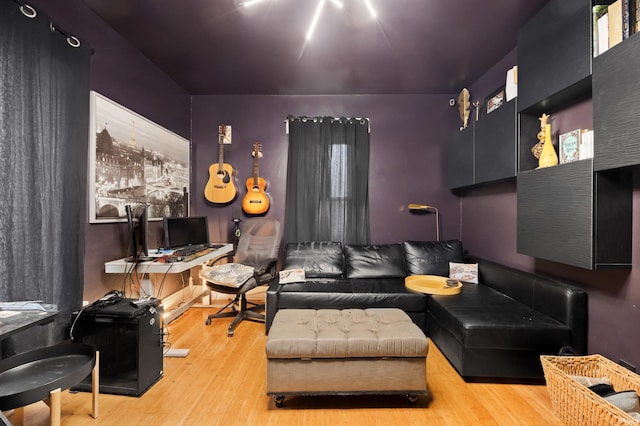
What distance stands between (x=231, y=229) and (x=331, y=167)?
4.81 ft

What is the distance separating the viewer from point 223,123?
12.9ft

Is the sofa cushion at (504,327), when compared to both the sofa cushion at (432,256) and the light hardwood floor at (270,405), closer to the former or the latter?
the light hardwood floor at (270,405)

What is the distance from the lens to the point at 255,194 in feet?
12.4

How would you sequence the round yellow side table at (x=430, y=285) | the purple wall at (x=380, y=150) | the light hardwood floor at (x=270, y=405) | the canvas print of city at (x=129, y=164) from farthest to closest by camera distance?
1. the purple wall at (x=380, y=150)
2. the round yellow side table at (x=430, y=285)
3. the canvas print of city at (x=129, y=164)
4. the light hardwood floor at (x=270, y=405)

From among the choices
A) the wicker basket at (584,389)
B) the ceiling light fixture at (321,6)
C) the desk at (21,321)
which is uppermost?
the ceiling light fixture at (321,6)

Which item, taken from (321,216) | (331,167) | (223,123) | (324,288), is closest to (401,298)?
(324,288)

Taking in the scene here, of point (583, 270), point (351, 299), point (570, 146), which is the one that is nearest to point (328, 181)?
point (351, 299)

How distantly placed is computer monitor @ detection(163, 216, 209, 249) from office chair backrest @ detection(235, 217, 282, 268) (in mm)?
417

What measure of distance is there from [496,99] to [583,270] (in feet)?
5.53

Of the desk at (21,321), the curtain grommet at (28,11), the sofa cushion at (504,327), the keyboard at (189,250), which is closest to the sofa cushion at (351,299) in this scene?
the sofa cushion at (504,327)

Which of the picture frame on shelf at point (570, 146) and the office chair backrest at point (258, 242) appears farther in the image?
the office chair backrest at point (258, 242)

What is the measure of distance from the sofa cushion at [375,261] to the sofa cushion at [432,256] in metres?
0.09

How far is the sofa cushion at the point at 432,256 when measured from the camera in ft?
10.7

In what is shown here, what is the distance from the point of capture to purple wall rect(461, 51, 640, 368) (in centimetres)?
175
